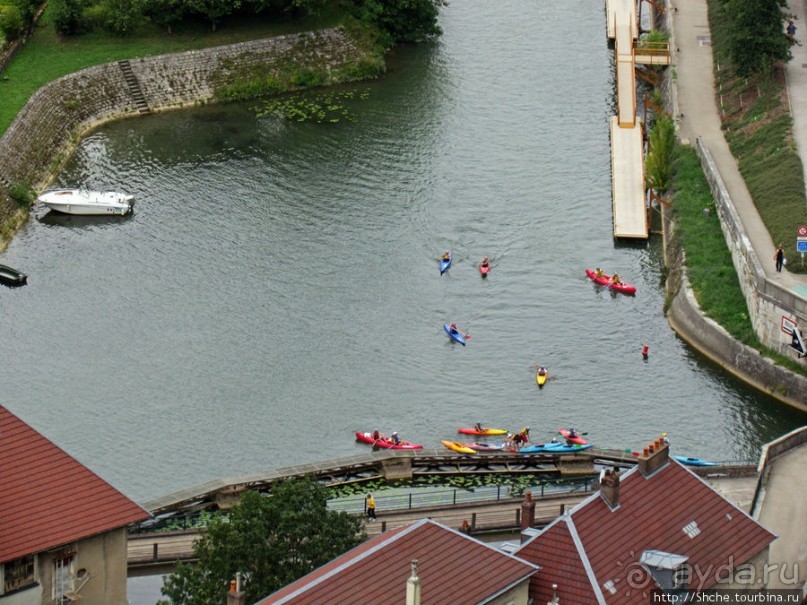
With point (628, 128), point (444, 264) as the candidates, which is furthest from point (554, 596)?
point (628, 128)

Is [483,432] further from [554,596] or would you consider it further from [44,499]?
[44,499]

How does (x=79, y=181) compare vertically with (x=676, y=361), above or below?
above

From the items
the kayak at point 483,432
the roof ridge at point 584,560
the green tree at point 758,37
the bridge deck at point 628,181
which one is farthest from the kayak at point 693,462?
the green tree at point 758,37

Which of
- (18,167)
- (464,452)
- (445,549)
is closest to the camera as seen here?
(445,549)

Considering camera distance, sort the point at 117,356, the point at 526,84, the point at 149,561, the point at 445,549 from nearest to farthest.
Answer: the point at 445,549 → the point at 149,561 → the point at 117,356 → the point at 526,84

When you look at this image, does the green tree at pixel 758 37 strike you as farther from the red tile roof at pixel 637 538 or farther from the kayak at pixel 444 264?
the red tile roof at pixel 637 538

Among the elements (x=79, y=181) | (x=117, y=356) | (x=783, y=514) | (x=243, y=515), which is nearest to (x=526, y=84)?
(x=79, y=181)

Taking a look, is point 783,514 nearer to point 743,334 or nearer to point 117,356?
point 743,334

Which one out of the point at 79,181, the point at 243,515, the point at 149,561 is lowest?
the point at 149,561
